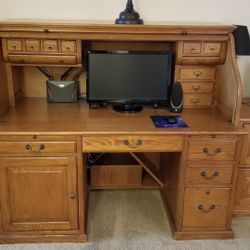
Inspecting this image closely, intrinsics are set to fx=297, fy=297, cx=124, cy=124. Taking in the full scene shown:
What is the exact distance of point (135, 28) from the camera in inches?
76.2

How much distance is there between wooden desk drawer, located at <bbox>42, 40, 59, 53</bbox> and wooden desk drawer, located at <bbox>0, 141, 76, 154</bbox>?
65 cm

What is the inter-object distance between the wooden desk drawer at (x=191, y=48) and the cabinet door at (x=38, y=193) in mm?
1062

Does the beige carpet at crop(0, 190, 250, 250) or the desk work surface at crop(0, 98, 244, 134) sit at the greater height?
the desk work surface at crop(0, 98, 244, 134)

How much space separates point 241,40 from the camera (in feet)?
6.50

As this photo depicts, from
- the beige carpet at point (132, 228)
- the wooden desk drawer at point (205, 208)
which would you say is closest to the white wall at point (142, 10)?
the wooden desk drawer at point (205, 208)

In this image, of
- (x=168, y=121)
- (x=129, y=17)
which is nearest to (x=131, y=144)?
(x=168, y=121)

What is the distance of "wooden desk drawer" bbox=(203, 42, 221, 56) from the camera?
6.66 feet

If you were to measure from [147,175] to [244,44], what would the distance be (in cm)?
130

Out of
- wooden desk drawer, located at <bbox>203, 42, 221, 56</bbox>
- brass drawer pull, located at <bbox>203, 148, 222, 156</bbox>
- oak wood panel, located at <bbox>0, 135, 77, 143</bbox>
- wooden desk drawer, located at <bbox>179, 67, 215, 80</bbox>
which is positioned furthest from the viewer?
wooden desk drawer, located at <bbox>179, 67, 215, 80</bbox>

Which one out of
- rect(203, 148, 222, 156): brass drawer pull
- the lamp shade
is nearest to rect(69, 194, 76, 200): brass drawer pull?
rect(203, 148, 222, 156): brass drawer pull

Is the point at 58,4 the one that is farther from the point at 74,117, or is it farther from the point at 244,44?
the point at 244,44

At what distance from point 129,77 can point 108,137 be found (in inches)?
21.9

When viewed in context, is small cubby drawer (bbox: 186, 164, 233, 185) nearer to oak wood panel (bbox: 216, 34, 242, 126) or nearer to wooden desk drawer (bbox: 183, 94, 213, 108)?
oak wood panel (bbox: 216, 34, 242, 126)

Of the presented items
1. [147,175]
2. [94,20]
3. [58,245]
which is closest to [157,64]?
[94,20]
